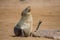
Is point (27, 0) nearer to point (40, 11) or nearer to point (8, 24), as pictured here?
point (40, 11)

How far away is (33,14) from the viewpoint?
407 inches

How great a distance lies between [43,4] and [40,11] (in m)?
1.19

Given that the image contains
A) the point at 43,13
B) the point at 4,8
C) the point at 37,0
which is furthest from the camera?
the point at 37,0

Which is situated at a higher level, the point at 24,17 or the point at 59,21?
the point at 24,17

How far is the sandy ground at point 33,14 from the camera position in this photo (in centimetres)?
802

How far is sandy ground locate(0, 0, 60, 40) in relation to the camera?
26.3 feet

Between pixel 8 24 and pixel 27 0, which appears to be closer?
pixel 8 24

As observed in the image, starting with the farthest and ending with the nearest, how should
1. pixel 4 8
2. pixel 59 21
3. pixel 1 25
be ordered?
1. pixel 4 8
2. pixel 59 21
3. pixel 1 25

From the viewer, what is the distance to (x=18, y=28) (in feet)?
20.9

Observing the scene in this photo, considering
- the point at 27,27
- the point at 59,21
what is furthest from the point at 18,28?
the point at 59,21

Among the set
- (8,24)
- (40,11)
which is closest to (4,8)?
(40,11)

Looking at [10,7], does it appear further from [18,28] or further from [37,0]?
[18,28]

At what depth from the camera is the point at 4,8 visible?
11352 mm

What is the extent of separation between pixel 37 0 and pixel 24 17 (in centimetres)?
655
